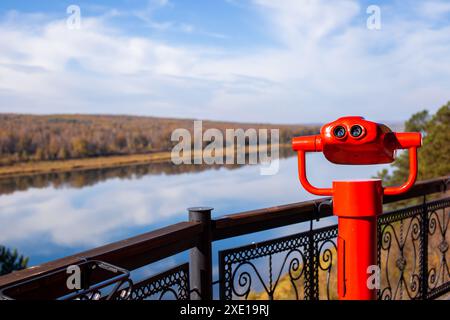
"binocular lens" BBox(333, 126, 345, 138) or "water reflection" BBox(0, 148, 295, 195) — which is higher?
"binocular lens" BBox(333, 126, 345, 138)

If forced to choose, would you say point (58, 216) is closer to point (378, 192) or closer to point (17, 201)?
point (17, 201)

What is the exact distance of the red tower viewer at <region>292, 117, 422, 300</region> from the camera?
159cm

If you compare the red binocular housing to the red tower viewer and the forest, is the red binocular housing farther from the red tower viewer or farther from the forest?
the forest

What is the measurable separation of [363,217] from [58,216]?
4945 centimetres

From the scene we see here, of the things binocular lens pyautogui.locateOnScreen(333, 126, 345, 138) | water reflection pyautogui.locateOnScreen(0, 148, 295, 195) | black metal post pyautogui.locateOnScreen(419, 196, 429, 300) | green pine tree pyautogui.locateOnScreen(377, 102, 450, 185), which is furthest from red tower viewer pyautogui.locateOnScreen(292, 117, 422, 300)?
water reflection pyautogui.locateOnScreen(0, 148, 295, 195)

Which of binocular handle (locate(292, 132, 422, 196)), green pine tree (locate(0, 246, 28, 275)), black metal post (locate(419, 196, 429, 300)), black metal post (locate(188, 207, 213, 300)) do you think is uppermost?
binocular handle (locate(292, 132, 422, 196))

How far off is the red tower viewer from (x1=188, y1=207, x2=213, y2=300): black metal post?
45cm

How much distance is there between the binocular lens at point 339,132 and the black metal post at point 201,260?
2.08ft

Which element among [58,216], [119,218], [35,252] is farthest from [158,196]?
[35,252]

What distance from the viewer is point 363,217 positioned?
1704 mm

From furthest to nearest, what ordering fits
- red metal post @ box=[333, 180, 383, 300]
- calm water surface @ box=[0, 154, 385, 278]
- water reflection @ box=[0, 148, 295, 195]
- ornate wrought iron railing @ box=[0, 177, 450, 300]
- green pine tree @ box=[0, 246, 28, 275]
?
calm water surface @ box=[0, 154, 385, 278] → water reflection @ box=[0, 148, 295, 195] → green pine tree @ box=[0, 246, 28, 275] → red metal post @ box=[333, 180, 383, 300] → ornate wrought iron railing @ box=[0, 177, 450, 300]

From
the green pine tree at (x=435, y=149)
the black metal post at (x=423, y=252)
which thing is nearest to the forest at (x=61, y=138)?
the green pine tree at (x=435, y=149)

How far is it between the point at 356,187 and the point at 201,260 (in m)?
0.71

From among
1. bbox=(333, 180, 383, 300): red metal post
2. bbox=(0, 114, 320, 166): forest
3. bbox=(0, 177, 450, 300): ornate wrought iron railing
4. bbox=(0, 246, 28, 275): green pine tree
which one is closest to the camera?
bbox=(0, 177, 450, 300): ornate wrought iron railing
